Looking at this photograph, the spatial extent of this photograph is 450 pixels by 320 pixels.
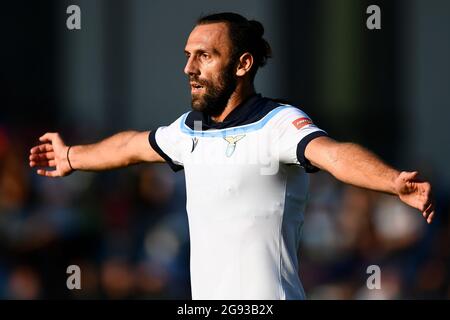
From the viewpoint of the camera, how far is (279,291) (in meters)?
7.29

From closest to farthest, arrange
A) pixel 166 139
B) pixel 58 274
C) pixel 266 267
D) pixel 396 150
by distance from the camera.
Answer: pixel 266 267 < pixel 166 139 < pixel 58 274 < pixel 396 150

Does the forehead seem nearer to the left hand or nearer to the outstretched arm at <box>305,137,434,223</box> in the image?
the outstretched arm at <box>305,137,434,223</box>

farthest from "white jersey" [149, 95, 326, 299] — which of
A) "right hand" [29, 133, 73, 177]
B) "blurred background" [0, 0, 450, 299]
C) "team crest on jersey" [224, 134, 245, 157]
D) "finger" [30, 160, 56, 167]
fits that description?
"blurred background" [0, 0, 450, 299]

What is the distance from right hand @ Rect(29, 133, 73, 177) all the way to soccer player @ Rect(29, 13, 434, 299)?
930mm

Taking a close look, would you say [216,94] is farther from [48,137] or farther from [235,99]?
[48,137]

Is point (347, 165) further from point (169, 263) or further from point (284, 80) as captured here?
point (284, 80)

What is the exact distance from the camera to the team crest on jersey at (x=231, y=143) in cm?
729

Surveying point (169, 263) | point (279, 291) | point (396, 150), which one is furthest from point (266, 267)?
point (396, 150)

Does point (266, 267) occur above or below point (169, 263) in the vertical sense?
above

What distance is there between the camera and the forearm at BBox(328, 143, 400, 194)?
6582 mm

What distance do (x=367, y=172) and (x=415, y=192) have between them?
370mm

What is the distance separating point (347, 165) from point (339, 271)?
5.33 meters

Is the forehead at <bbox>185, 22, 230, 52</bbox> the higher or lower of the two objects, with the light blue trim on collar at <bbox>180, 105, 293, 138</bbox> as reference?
higher
